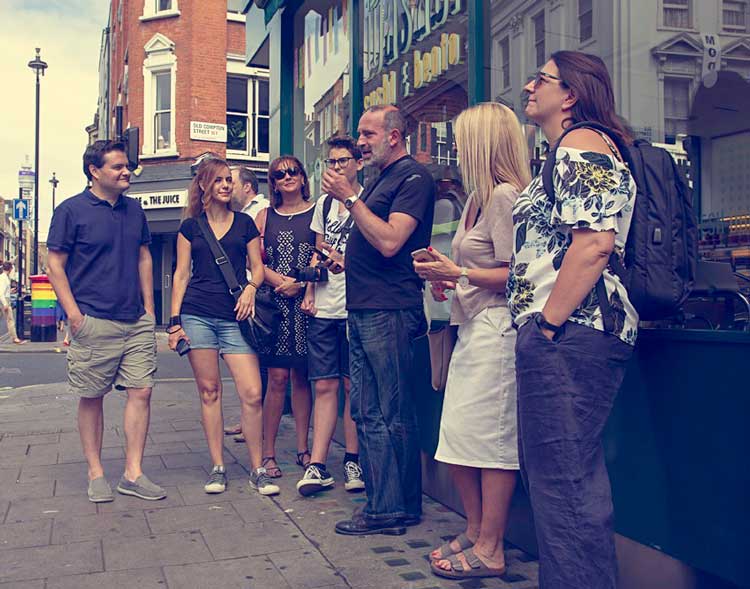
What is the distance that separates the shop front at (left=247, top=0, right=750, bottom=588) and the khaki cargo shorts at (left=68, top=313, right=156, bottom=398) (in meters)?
1.61

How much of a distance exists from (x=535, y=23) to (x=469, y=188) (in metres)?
1.24

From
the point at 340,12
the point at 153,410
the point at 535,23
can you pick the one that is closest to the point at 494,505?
the point at 535,23

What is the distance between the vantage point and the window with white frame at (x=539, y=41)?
412cm

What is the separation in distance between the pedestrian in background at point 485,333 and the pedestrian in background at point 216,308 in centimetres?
166

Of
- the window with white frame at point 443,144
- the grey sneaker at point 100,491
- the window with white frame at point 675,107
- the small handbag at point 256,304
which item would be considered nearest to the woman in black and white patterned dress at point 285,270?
the small handbag at point 256,304

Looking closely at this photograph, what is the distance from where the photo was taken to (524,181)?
Result: 3471 mm

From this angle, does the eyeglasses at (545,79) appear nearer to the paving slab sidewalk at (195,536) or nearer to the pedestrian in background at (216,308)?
the paving slab sidewalk at (195,536)

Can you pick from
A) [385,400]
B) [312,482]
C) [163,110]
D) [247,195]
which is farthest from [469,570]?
[163,110]

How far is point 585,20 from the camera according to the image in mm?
3785

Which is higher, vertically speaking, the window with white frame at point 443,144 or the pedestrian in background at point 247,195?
the window with white frame at point 443,144

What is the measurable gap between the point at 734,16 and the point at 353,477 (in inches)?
122

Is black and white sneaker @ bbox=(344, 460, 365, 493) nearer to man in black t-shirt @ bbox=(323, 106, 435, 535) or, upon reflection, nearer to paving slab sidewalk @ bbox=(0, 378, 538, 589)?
paving slab sidewalk @ bbox=(0, 378, 538, 589)

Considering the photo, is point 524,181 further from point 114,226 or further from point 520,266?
point 114,226

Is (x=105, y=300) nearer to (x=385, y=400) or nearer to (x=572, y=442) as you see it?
(x=385, y=400)
